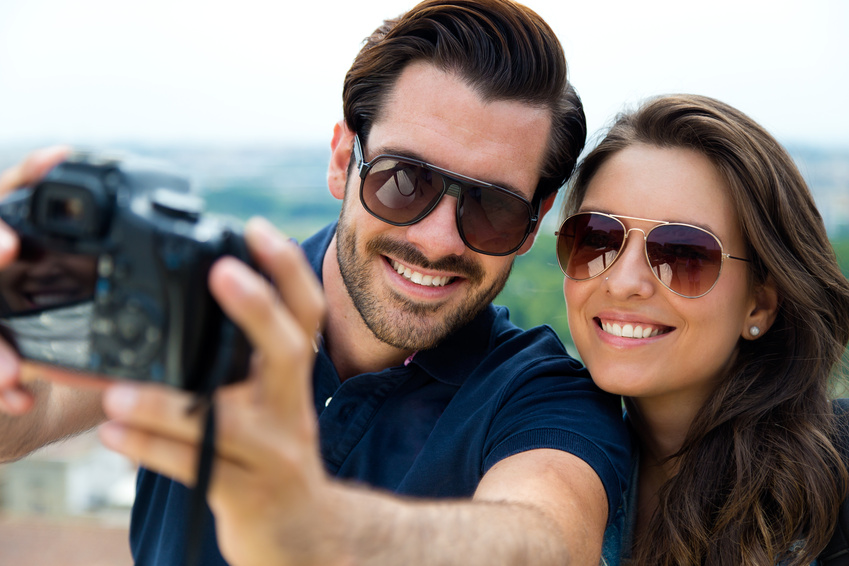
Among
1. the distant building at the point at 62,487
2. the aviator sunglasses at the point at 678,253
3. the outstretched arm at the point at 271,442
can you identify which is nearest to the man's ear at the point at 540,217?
the aviator sunglasses at the point at 678,253

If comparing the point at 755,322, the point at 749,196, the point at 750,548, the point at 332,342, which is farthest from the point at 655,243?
the point at 332,342

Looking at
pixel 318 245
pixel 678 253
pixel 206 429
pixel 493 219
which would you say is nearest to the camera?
pixel 206 429

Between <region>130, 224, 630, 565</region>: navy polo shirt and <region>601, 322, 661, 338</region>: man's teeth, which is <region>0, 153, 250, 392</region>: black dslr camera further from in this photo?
<region>601, 322, 661, 338</region>: man's teeth

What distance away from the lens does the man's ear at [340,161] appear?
264 cm

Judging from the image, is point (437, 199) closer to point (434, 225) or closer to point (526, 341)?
point (434, 225)

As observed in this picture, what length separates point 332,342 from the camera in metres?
2.49

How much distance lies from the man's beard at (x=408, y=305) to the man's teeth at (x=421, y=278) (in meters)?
0.04

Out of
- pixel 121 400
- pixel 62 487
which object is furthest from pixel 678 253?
pixel 62 487

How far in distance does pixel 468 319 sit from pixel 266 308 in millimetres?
1518

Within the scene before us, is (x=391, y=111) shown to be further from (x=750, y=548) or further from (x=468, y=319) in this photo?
(x=750, y=548)

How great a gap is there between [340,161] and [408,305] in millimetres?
766

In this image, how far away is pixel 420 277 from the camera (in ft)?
7.38

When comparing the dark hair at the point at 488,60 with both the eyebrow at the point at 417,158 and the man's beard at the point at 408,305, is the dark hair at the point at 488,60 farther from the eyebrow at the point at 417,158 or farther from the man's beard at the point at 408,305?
the man's beard at the point at 408,305

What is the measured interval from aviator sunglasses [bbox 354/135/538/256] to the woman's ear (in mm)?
781
